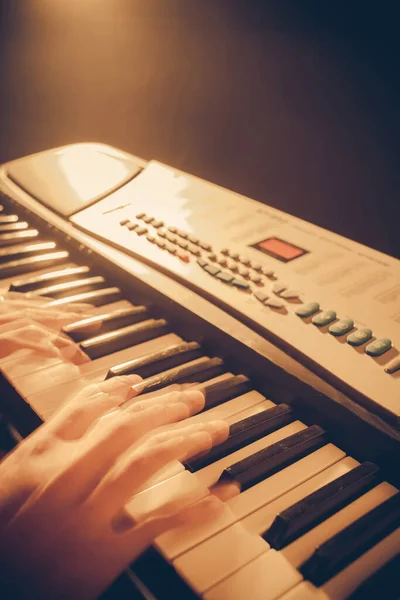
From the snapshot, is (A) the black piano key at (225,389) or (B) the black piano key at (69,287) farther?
(B) the black piano key at (69,287)

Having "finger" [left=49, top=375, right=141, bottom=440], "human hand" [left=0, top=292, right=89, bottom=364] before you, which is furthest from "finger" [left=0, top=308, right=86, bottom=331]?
"finger" [left=49, top=375, right=141, bottom=440]

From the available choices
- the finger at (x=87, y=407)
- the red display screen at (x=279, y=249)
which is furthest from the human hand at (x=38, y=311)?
the red display screen at (x=279, y=249)

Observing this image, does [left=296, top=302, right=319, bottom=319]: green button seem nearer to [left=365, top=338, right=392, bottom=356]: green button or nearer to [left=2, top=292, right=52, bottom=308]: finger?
[left=365, top=338, right=392, bottom=356]: green button

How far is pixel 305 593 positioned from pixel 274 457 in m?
0.17

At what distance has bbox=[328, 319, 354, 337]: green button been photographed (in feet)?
2.34

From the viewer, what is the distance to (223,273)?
0.87 metres

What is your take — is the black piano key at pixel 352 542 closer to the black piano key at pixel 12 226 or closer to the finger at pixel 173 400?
the finger at pixel 173 400

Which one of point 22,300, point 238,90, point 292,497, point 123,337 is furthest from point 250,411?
point 238,90

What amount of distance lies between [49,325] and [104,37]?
112 centimetres

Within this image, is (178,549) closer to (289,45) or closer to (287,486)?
(287,486)

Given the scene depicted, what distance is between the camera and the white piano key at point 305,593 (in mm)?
460

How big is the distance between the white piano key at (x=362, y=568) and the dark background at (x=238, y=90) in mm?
638

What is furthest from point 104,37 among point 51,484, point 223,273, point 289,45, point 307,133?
point 51,484

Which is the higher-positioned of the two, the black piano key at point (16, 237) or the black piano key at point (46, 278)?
the black piano key at point (16, 237)
